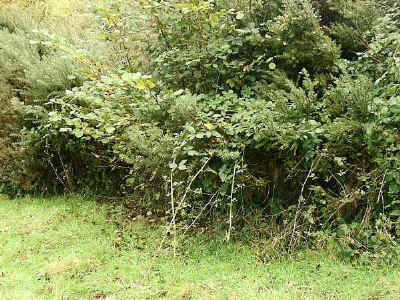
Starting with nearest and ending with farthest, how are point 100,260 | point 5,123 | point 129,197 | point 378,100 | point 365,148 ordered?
1. point 378,100
2. point 365,148
3. point 100,260
4. point 129,197
5. point 5,123

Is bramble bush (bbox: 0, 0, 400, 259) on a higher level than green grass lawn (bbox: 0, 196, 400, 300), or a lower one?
higher

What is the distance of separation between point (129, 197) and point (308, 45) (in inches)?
123

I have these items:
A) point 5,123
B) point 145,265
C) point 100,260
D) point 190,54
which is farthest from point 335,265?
point 5,123

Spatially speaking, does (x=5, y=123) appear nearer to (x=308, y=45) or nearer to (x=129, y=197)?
(x=129, y=197)

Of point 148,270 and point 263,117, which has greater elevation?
point 263,117

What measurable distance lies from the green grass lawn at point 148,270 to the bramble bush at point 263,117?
293mm

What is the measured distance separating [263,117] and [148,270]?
1.88m

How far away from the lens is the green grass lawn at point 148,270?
3201mm

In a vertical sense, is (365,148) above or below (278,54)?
below

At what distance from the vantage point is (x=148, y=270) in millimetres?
3625

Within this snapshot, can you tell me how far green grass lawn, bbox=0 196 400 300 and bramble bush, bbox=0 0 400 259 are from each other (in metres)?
0.29

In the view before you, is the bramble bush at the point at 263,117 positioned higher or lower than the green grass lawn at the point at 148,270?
higher

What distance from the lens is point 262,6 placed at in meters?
4.64

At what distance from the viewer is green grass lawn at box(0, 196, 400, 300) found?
10.5 feet
